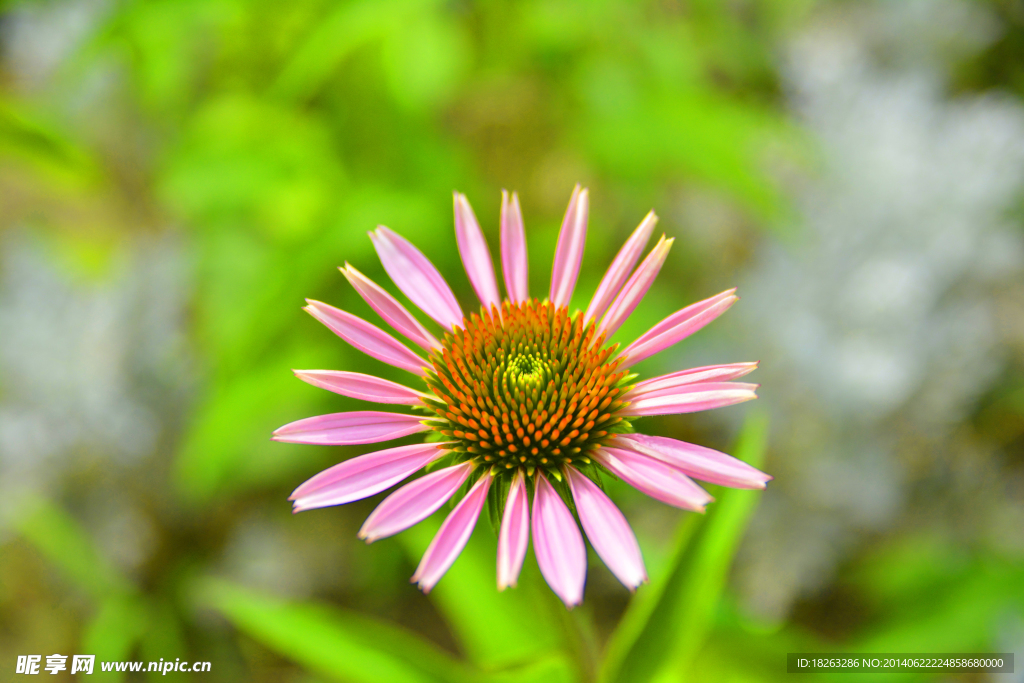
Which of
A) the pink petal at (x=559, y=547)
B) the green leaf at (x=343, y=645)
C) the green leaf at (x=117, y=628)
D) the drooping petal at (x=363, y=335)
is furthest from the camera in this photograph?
the green leaf at (x=117, y=628)

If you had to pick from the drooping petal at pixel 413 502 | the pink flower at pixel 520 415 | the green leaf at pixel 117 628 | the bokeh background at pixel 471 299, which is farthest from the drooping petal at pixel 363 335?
the green leaf at pixel 117 628

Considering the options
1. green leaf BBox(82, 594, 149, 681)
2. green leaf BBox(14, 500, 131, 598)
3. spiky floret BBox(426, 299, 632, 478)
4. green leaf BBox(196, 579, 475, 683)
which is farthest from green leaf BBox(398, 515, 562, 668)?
green leaf BBox(14, 500, 131, 598)

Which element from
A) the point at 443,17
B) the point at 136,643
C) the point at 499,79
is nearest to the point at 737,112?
the point at 499,79

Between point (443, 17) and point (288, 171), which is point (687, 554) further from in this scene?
point (443, 17)

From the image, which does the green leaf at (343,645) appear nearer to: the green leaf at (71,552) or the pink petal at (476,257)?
the pink petal at (476,257)

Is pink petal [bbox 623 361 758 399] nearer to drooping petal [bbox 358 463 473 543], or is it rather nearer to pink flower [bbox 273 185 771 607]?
pink flower [bbox 273 185 771 607]

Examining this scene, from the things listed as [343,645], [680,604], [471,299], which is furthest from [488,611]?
[471,299]
